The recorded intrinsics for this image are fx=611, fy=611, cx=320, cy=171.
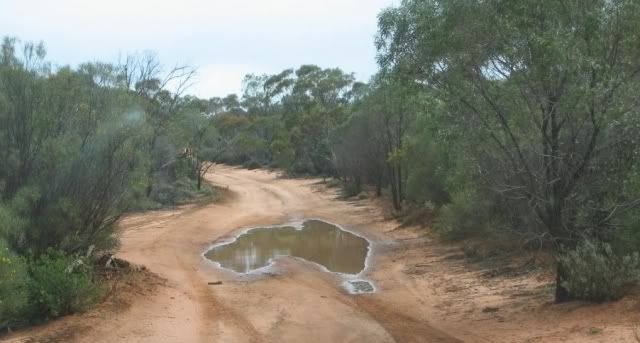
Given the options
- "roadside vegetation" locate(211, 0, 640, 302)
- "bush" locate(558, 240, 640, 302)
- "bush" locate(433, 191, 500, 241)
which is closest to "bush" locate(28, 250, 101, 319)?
"roadside vegetation" locate(211, 0, 640, 302)

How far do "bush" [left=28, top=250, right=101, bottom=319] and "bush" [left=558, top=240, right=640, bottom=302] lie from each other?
837 cm

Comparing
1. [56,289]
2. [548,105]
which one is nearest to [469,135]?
[548,105]

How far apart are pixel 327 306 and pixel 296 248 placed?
32.0ft

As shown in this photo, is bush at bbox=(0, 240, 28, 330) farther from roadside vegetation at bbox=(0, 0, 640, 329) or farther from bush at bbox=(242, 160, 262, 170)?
bush at bbox=(242, 160, 262, 170)

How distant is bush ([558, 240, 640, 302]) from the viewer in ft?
31.4

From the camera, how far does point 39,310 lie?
10.4 meters

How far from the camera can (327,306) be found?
42.2 ft

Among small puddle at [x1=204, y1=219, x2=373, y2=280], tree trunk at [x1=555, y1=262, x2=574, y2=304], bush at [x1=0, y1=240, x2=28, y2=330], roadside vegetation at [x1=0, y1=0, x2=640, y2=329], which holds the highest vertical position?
roadside vegetation at [x1=0, y1=0, x2=640, y2=329]

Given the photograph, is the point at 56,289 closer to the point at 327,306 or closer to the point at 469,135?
the point at 327,306

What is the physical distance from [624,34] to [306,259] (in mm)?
12869

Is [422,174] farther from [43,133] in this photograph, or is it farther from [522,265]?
[43,133]

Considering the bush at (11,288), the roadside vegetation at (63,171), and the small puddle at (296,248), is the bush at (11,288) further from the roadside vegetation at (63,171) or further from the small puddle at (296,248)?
the small puddle at (296,248)

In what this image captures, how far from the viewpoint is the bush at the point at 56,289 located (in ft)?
33.8

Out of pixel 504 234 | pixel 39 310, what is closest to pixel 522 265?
pixel 504 234
